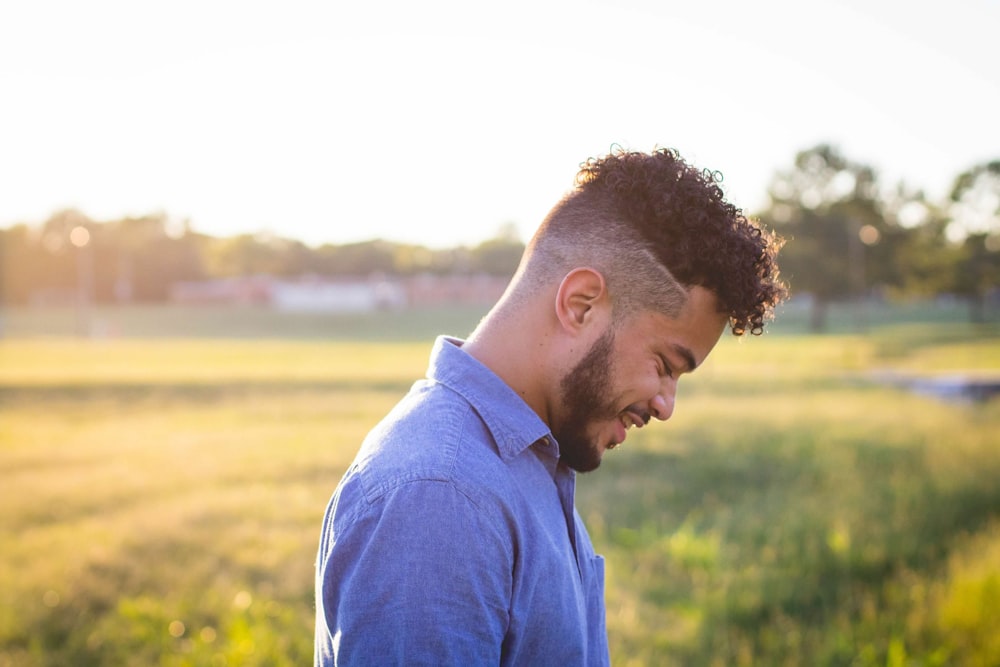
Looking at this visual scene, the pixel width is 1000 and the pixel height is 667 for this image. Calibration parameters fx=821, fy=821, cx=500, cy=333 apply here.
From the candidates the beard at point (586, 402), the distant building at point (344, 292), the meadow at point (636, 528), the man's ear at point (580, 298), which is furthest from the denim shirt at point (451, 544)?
A: the distant building at point (344, 292)

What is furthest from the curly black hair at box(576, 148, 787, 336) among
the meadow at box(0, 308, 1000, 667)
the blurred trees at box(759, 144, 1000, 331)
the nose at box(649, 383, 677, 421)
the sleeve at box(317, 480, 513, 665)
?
the blurred trees at box(759, 144, 1000, 331)

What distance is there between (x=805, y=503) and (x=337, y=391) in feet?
42.1

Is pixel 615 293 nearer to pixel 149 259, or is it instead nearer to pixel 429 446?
pixel 429 446

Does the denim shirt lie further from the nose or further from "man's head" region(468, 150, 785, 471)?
the nose

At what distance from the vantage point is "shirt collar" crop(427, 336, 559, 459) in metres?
1.84

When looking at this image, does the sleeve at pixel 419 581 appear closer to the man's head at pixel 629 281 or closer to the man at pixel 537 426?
the man at pixel 537 426

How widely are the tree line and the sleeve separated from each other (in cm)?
1010

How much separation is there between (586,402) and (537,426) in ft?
0.54

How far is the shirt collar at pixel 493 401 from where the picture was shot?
1.84 metres

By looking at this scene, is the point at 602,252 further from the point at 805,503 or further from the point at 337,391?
the point at 337,391

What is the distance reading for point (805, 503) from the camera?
28.2 feet

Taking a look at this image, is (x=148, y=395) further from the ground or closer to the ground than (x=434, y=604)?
closer to the ground

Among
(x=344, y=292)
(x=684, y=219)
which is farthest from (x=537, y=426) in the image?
(x=344, y=292)

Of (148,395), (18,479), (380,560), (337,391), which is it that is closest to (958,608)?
(380,560)
